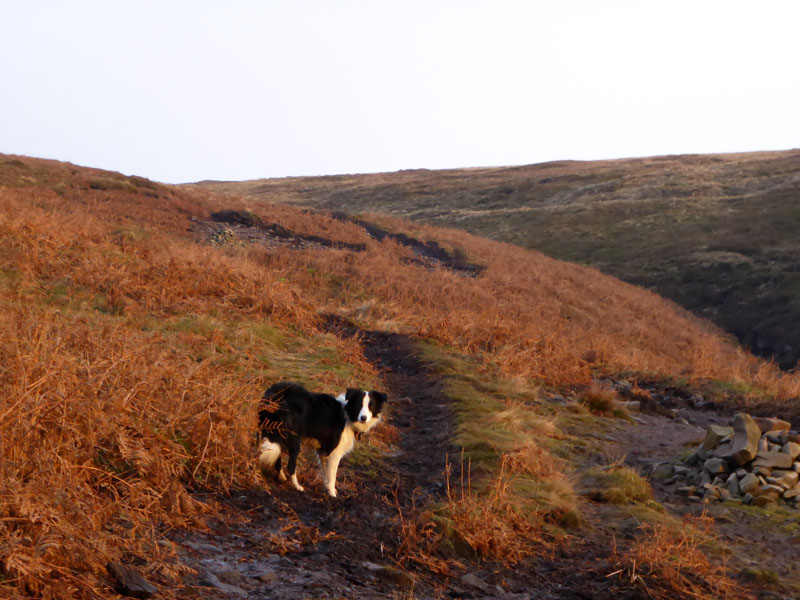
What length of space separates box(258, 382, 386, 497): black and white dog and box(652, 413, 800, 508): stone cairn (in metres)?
4.76

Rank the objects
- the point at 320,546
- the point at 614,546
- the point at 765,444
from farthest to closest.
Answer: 1. the point at 765,444
2. the point at 614,546
3. the point at 320,546

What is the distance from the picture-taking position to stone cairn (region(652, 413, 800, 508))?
363 inches

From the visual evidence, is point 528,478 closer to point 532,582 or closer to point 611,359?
point 532,582

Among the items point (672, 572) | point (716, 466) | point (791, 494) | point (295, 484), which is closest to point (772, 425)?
point (716, 466)

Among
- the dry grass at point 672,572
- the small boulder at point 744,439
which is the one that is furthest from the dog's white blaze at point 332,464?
the small boulder at point 744,439

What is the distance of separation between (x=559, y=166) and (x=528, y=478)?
82761 millimetres

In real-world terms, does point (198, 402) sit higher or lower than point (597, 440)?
higher

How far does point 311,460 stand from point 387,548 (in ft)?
7.50

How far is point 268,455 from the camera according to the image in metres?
6.96

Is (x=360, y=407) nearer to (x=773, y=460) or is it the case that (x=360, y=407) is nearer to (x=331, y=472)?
(x=331, y=472)

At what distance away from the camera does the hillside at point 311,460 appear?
479cm

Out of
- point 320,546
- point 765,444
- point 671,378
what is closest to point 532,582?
point 320,546

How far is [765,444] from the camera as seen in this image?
9.91 meters

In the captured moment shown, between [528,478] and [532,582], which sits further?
[528,478]
